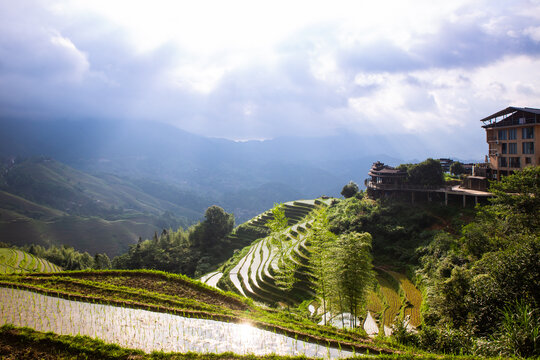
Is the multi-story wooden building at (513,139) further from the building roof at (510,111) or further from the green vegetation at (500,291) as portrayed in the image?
the green vegetation at (500,291)

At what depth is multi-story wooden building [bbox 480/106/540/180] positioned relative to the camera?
29406 millimetres

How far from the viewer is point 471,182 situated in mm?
33656

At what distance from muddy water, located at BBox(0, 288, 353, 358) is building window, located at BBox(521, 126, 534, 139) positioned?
34.1 metres

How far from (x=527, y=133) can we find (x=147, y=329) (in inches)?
1544

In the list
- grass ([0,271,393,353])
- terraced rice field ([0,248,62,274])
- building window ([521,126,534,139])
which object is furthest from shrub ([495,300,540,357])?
terraced rice field ([0,248,62,274])

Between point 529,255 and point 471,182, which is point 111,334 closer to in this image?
point 529,255

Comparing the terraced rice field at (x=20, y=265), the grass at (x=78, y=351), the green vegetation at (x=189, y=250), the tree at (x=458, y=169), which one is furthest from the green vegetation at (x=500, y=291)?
the green vegetation at (x=189, y=250)

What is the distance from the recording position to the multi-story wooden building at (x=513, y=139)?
1158 inches

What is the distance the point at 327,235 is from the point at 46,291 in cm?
1442

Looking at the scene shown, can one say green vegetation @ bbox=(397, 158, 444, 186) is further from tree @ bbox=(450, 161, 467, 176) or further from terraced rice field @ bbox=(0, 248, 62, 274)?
terraced rice field @ bbox=(0, 248, 62, 274)

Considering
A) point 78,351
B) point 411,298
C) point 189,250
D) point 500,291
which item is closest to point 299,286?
point 411,298

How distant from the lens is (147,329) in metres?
10.3

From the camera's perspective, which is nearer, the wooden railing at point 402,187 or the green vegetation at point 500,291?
the green vegetation at point 500,291

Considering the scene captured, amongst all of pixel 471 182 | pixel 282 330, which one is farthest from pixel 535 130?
pixel 282 330
